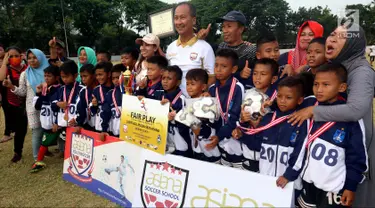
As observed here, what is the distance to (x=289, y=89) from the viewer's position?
8.52ft

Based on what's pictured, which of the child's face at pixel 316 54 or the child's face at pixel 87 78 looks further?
the child's face at pixel 87 78

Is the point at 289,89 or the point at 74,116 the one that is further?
the point at 74,116

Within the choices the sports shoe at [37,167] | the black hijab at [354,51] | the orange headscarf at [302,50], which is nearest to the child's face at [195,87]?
the orange headscarf at [302,50]

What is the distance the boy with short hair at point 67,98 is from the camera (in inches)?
177

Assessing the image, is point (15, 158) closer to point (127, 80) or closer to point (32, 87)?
point (32, 87)

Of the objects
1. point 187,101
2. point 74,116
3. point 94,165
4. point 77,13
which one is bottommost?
point 94,165

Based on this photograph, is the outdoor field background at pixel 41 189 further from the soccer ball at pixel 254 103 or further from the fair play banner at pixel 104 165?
the soccer ball at pixel 254 103

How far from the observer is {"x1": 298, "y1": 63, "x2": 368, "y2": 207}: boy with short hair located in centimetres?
Answer: 236

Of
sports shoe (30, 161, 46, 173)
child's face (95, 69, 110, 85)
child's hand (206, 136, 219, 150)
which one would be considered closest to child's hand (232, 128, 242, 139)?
child's hand (206, 136, 219, 150)

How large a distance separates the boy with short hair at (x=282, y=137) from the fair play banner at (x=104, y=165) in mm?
1510

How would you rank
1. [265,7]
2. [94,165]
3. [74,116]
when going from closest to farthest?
1. [94,165]
2. [74,116]
3. [265,7]

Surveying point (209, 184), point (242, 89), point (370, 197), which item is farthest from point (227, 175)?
point (370, 197)

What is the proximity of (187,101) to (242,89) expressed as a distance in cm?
64

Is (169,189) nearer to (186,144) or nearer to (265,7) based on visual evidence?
(186,144)
